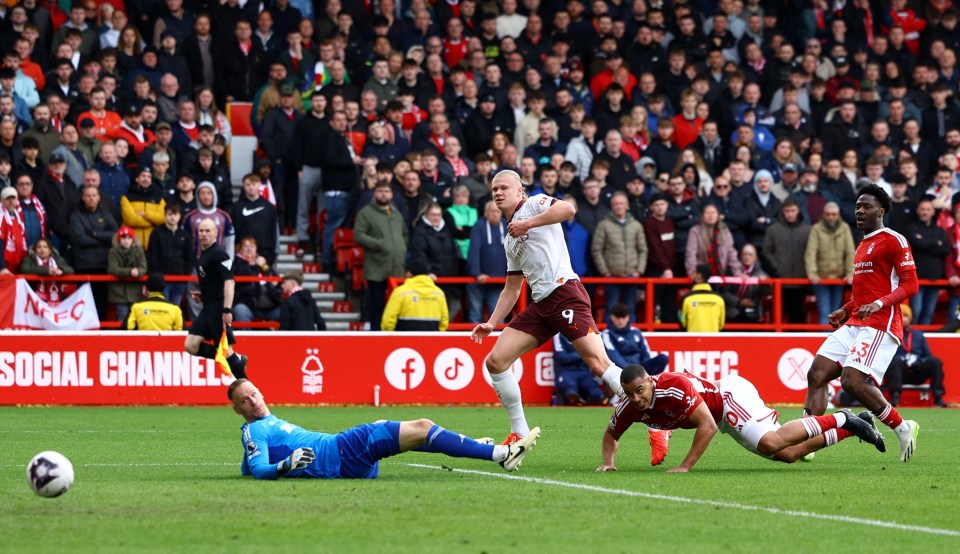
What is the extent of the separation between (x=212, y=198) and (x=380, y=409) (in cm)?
363

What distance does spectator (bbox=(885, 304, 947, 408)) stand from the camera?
19094mm

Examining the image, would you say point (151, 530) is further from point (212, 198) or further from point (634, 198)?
point (634, 198)

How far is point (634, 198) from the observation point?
20875mm

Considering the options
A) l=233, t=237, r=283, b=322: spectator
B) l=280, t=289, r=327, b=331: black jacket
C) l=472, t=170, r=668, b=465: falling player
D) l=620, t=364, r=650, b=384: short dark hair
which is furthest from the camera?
l=233, t=237, r=283, b=322: spectator

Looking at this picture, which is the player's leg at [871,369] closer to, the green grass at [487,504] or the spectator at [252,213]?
the green grass at [487,504]

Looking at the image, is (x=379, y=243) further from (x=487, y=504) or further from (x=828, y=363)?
(x=487, y=504)

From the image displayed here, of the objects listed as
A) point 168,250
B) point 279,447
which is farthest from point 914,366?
point 279,447

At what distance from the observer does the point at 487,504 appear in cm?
836

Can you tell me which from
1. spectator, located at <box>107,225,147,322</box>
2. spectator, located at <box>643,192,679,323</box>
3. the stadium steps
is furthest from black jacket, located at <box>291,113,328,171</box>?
spectator, located at <box>643,192,679,323</box>

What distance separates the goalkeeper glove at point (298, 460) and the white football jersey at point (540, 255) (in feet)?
8.95

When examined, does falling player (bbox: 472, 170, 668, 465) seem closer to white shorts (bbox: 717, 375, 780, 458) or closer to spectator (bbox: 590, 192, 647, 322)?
white shorts (bbox: 717, 375, 780, 458)

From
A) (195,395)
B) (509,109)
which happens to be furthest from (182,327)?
(509,109)

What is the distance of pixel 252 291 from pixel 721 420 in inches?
408

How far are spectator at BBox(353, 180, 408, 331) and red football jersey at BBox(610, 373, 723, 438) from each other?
945 cm
